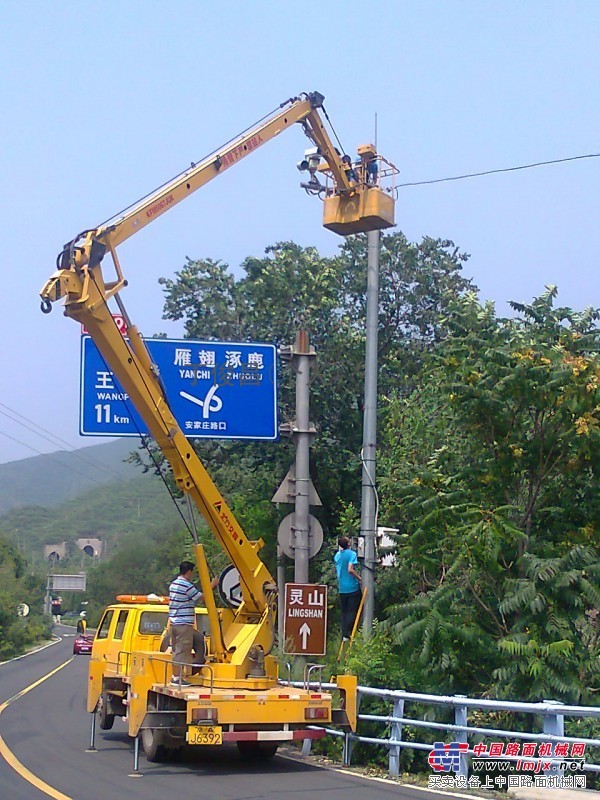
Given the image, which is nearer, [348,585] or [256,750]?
[256,750]

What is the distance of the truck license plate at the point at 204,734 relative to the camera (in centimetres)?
1221

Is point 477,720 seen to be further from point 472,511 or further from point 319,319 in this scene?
point 319,319

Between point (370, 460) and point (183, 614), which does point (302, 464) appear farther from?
point (183, 614)

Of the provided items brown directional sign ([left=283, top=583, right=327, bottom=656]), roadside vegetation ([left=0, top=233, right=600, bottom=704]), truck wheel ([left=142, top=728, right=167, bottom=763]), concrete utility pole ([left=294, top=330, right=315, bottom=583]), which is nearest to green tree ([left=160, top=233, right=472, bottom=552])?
roadside vegetation ([left=0, top=233, right=600, bottom=704])

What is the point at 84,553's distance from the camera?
185 m

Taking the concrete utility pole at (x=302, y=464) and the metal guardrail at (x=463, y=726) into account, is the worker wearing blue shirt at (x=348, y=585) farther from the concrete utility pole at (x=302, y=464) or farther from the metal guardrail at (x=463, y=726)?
the metal guardrail at (x=463, y=726)

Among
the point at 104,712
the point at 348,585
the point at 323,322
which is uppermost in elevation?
the point at 323,322

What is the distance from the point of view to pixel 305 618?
15.1 m

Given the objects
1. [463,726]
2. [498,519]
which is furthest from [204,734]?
[498,519]

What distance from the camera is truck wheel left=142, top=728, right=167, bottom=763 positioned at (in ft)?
43.8

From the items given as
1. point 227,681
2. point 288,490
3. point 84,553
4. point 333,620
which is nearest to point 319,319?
point 333,620

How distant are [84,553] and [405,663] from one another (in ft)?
577

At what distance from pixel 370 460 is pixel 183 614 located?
162 inches

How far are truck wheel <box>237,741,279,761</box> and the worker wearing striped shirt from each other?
1210 millimetres
